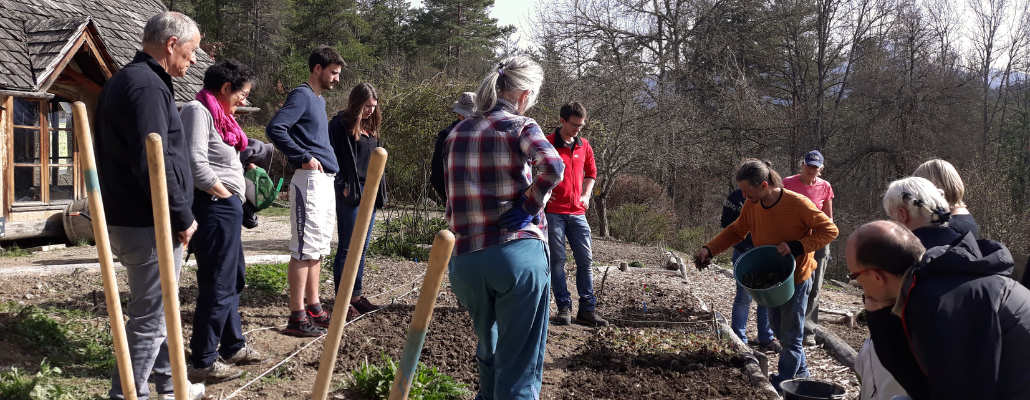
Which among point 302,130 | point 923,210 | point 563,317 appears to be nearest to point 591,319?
point 563,317

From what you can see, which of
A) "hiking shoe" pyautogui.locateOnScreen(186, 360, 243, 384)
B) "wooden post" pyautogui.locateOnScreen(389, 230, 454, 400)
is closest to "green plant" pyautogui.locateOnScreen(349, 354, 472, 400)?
"hiking shoe" pyautogui.locateOnScreen(186, 360, 243, 384)

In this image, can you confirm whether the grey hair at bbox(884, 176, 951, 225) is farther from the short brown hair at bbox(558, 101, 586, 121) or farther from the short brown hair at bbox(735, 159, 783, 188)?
the short brown hair at bbox(558, 101, 586, 121)

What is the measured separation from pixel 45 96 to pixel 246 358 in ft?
21.4

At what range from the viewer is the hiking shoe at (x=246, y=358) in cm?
403

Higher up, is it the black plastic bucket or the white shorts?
the white shorts

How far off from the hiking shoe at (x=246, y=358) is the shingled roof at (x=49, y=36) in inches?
251

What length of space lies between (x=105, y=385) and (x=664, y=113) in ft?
57.2

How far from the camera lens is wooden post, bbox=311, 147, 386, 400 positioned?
4.54ft

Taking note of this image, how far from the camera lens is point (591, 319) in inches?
230

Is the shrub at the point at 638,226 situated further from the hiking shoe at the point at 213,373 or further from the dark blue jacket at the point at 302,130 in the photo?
the hiking shoe at the point at 213,373

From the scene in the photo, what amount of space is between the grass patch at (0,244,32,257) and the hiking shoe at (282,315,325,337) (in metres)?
5.83

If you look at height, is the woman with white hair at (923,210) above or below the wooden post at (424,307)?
above

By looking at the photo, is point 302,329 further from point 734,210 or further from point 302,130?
point 734,210

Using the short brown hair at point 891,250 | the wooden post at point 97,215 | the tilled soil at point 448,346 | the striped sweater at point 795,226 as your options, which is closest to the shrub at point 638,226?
the tilled soil at point 448,346
